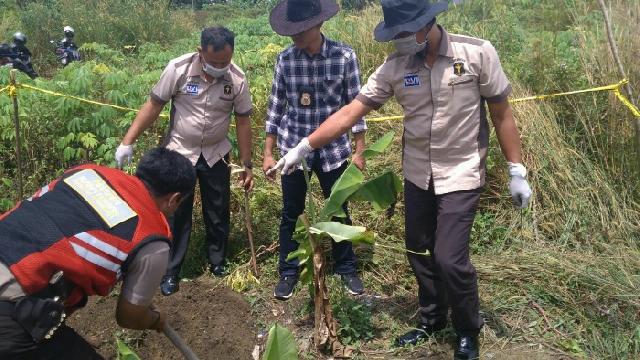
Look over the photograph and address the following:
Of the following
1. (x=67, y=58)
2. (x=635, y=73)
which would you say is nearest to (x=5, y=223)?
(x=635, y=73)

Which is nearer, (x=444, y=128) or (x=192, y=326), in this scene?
(x=444, y=128)

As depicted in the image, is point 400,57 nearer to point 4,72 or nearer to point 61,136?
point 61,136

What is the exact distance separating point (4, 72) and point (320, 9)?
3.49 meters

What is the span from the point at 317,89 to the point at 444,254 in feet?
4.52

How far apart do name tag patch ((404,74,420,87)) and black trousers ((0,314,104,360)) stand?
6.41ft

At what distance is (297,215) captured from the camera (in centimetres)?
395

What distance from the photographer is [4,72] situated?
5449mm

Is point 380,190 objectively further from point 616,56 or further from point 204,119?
point 616,56

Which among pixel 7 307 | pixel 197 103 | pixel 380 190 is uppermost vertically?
pixel 197 103

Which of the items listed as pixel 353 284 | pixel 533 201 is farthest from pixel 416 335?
pixel 533 201

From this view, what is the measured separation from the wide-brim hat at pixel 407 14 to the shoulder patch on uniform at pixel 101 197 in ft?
5.08

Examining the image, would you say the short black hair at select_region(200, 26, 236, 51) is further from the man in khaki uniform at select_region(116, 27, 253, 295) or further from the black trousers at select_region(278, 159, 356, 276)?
the black trousers at select_region(278, 159, 356, 276)

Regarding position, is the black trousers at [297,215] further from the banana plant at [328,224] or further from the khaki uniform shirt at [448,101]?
the khaki uniform shirt at [448,101]


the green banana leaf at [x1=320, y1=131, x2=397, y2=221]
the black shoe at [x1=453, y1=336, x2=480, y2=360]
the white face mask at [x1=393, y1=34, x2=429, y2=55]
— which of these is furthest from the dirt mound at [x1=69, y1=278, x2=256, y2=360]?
the white face mask at [x1=393, y1=34, x2=429, y2=55]
